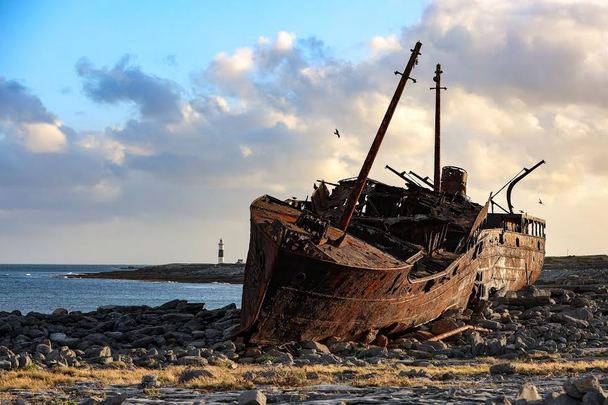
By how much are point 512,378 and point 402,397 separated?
3351mm

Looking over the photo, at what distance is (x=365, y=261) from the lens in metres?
21.1

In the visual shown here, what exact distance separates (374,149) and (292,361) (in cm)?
916

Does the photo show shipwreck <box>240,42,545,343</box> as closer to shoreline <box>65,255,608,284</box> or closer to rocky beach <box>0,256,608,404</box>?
rocky beach <box>0,256,608,404</box>

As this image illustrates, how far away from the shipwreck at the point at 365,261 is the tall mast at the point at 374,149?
32 mm

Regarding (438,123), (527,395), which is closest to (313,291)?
(527,395)

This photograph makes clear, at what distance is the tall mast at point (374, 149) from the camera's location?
2378cm

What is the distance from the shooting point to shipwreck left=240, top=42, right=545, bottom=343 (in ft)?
64.8

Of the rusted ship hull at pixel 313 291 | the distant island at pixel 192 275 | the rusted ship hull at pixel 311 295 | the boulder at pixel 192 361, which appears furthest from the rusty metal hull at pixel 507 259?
the distant island at pixel 192 275

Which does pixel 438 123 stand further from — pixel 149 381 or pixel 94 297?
pixel 94 297

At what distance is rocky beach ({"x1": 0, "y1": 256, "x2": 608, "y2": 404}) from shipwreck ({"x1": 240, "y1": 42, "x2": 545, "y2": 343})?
69 centimetres

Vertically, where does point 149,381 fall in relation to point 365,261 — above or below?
below

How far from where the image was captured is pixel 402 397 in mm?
11570

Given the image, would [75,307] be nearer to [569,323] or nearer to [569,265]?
[569,323]

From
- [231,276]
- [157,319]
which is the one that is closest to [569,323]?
[157,319]
